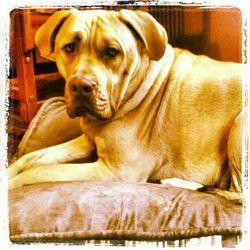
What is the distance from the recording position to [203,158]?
145cm

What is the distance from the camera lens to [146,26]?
138 centimetres

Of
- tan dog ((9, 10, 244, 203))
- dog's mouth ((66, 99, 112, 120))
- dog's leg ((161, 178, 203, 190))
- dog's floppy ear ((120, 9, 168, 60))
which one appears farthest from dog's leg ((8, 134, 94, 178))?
dog's floppy ear ((120, 9, 168, 60))

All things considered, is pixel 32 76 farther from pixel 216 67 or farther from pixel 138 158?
pixel 216 67

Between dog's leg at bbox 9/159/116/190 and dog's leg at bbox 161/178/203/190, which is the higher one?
dog's leg at bbox 9/159/116/190

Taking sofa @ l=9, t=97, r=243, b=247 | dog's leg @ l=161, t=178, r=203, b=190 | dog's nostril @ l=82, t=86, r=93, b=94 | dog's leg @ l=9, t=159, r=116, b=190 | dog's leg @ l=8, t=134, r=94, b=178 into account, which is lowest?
sofa @ l=9, t=97, r=243, b=247

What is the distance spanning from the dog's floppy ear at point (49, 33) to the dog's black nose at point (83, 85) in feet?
0.46

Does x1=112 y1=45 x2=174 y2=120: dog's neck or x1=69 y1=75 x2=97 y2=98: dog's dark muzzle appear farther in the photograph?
x1=112 y1=45 x2=174 y2=120: dog's neck

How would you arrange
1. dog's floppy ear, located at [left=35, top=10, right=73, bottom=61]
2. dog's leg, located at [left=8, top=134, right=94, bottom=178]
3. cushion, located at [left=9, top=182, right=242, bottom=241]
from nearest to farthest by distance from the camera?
cushion, located at [left=9, top=182, right=242, bottom=241] < dog's floppy ear, located at [left=35, top=10, right=73, bottom=61] < dog's leg, located at [left=8, top=134, right=94, bottom=178]

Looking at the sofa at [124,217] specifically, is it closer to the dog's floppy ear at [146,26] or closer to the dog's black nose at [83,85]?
the dog's black nose at [83,85]

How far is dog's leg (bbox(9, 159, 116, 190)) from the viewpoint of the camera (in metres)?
1.44

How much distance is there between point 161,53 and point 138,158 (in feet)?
0.98

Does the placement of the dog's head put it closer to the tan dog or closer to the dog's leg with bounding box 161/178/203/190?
the tan dog

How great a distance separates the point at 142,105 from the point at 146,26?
8.9 inches

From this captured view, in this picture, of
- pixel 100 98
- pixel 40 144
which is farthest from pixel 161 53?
pixel 40 144
